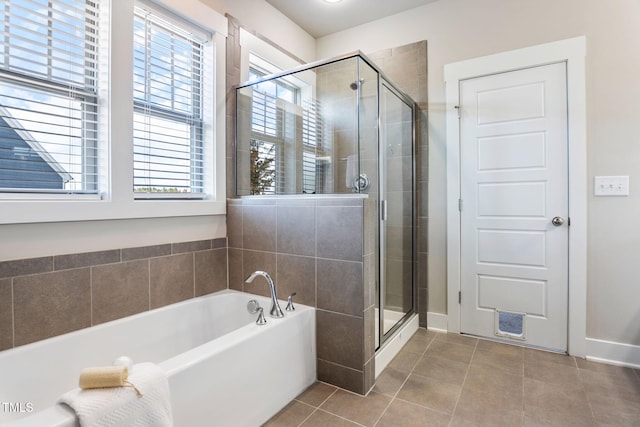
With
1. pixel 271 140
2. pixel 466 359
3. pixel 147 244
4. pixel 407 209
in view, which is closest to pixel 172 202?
pixel 147 244

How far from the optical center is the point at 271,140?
7.84 ft

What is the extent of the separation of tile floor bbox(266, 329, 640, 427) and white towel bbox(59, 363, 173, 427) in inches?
28.3

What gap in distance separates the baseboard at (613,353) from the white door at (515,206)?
156 millimetres

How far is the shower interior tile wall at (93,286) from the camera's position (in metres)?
1.45

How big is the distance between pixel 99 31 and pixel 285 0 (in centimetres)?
160

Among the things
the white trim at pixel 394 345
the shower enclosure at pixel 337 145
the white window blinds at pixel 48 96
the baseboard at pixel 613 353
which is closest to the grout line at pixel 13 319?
the white window blinds at pixel 48 96

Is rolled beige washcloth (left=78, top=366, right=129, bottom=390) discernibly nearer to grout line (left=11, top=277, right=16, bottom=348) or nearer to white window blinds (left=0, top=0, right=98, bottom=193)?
grout line (left=11, top=277, right=16, bottom=348)

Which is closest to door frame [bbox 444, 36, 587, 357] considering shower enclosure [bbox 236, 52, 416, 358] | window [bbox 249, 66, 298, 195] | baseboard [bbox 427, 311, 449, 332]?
baseboard [bbox 427, 311, 449, 332]

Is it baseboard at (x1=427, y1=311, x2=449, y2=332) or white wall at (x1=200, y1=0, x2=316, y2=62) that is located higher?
white wall at (x1=200, y1=0, x2=316, y2=62)

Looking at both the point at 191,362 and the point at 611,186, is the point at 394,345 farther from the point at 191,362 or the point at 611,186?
the point at 611,186

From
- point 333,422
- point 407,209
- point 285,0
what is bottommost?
point 333,422

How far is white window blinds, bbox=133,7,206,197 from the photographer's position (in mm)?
1916

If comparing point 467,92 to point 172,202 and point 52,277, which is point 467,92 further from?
point 52,277

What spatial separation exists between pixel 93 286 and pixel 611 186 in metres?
3.23
